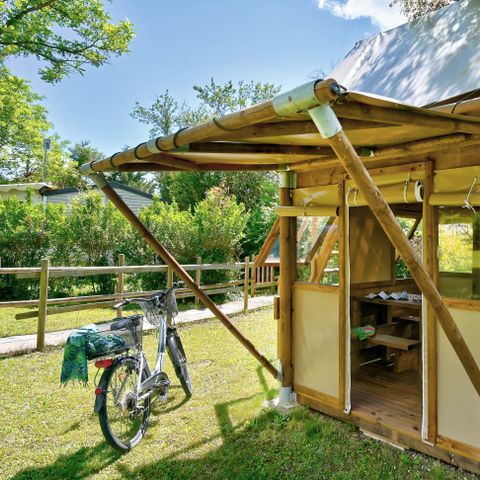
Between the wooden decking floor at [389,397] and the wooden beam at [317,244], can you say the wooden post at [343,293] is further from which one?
the wooden beam at [317,244]

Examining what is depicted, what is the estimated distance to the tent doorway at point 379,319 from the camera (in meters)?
4.20

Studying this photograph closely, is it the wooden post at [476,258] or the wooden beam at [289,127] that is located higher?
the wooden beam at [289,127]

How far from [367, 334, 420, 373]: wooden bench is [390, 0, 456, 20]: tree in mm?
9035

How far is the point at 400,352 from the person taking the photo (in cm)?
464

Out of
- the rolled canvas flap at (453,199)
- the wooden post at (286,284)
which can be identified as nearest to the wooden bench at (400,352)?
the wooden post at (286,284)

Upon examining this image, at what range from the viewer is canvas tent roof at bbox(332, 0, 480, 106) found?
3.06 m

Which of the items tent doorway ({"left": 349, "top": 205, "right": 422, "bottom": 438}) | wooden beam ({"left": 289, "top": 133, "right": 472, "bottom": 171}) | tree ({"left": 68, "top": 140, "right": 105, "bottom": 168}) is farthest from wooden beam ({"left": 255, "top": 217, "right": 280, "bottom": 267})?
tree ({"left": 68, "top": 140, "right": 105, "bottom": 168})

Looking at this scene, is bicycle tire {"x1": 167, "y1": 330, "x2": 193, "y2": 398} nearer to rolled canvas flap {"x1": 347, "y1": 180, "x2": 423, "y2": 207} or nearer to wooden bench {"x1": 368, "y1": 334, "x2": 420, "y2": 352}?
wooden bench {"x1": 368, "y1": 334, "x2": 420, "y2": 352}

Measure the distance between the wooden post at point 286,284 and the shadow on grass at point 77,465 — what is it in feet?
5.61

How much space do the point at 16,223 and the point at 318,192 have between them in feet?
28.0

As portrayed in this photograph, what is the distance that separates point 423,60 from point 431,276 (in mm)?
2021

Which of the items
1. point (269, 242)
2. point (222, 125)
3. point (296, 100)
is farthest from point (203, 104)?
A: point (296, 100)

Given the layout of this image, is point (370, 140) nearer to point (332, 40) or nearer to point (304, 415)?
point (304, 415)

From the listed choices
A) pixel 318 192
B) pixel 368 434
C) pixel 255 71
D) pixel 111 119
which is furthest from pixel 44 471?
pixel 111 119
